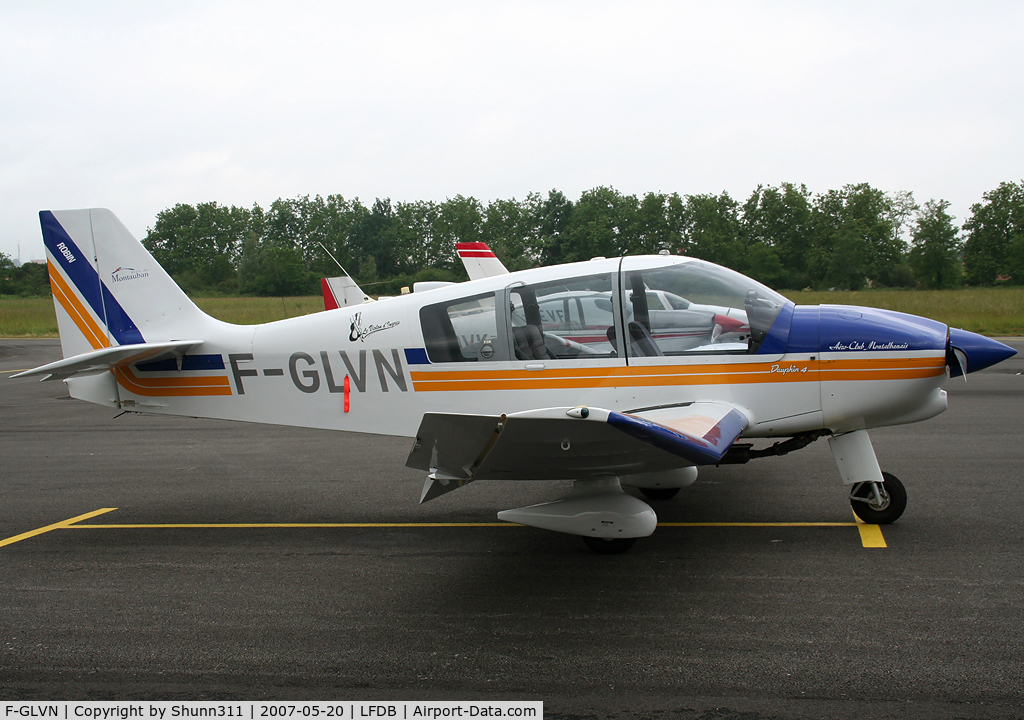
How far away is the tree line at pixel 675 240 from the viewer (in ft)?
205

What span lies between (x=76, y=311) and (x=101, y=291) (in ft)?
0.96

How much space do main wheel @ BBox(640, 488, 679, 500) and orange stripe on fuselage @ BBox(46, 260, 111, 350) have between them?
16.5 feet

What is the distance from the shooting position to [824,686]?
330 centimetres

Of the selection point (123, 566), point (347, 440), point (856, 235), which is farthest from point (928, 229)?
point (123, 566)

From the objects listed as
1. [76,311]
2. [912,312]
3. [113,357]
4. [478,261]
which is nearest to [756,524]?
[113,357]

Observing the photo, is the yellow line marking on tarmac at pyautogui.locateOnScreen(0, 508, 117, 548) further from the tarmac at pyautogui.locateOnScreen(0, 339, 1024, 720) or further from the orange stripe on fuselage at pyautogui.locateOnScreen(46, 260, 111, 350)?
the orange stripe on fuselage at pyautogui.locateOnScreen(46, 260, 111, 350)

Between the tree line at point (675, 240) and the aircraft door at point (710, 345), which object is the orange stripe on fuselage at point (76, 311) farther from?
the tree line at point (675, 240)

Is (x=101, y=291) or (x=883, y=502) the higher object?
(x=101, y=291)

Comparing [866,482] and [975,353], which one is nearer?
[975,353]

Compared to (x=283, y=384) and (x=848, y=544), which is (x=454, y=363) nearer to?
(x=283, y=384)

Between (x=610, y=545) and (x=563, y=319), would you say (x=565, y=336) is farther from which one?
(x=610, y=545)

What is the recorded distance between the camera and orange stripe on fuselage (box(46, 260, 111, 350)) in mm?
6371

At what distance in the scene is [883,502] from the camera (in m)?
5.48

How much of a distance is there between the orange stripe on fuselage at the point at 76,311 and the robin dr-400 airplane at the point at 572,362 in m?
0.01
